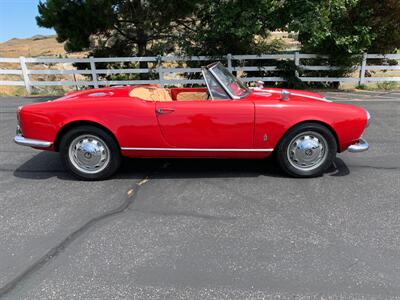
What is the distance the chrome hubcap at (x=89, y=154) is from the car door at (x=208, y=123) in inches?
30.3

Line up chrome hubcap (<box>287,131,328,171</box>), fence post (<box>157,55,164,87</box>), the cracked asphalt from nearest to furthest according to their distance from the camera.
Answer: the cracked asphalt → chrome hubcap (<box>287,131,328,171</box>) → fence post (<box>157,55,164,87</box>)

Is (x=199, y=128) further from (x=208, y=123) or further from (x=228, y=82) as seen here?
(x=228, y=82)

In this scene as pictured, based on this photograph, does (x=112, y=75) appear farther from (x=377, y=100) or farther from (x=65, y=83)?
(x=377, y=100)

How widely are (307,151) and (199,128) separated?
4.14 ft

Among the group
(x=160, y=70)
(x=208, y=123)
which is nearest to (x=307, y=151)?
(x=208, y=123)

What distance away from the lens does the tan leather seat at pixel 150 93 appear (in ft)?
14.1

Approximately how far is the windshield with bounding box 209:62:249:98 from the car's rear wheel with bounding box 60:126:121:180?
4.70 ft

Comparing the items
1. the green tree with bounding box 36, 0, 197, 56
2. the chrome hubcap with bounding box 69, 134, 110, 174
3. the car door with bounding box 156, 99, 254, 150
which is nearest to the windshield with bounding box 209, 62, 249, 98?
the car door with bounding box 156, 99, 254, 150

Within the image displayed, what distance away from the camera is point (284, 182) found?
4.02 metres

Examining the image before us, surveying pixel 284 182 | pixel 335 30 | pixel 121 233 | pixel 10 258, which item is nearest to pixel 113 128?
pixel 121 233

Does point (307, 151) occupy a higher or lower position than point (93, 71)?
lower

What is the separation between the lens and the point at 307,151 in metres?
4.00

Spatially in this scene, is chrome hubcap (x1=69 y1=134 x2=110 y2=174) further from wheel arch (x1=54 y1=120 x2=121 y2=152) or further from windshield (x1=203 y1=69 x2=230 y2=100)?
windshield (x1=203 y1=69 x2=230 y2=100)

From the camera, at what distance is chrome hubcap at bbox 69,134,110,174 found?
4.07 meters
